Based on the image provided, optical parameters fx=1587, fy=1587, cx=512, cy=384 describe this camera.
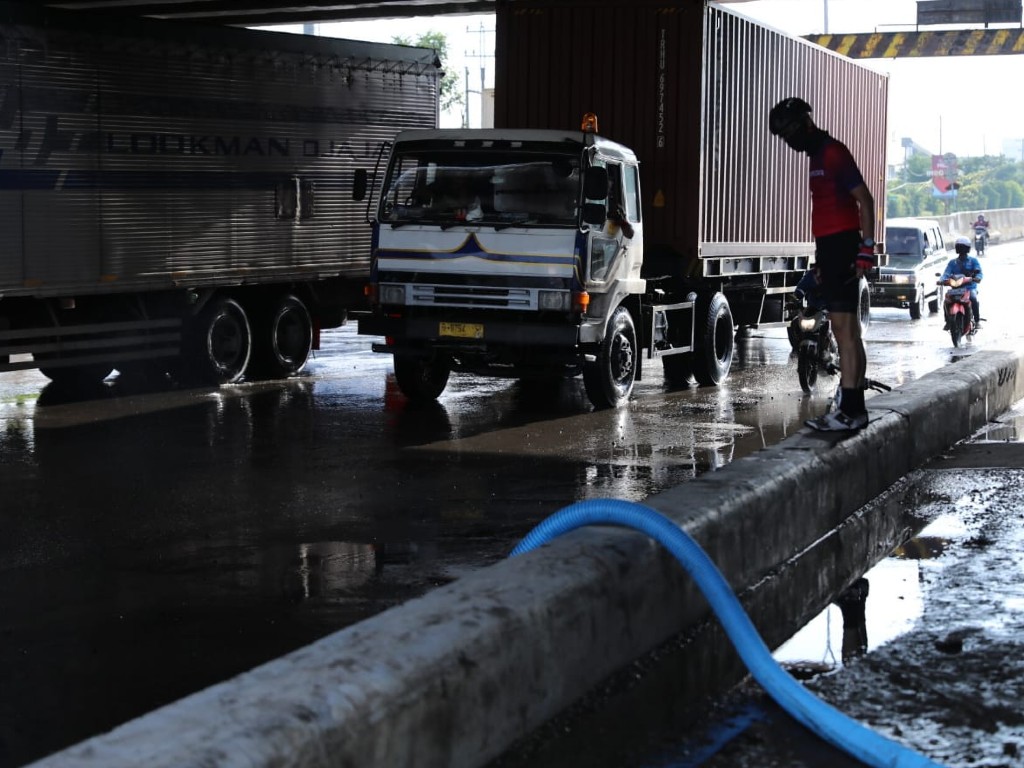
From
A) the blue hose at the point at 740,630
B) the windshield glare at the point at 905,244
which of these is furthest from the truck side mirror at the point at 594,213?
the windshield glare at the point at 905,244

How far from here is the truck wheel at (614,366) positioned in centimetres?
1396

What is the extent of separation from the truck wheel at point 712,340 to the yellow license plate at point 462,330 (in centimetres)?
374

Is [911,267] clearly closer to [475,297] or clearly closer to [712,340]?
[712,340]

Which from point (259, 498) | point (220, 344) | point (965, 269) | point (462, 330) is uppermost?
point (965, 269)

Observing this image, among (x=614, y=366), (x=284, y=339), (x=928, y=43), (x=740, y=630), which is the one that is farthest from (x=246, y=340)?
(x=928, y=43)

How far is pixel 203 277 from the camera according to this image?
52.3ft

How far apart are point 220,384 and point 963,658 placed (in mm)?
11594

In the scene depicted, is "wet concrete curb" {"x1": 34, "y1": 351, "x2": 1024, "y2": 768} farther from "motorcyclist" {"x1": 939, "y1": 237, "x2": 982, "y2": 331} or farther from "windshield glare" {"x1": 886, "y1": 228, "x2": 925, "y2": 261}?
"windshield glare" {"x1": 886, "y1": 228, "x2": 925, "y2": 261}

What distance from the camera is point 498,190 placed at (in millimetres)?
13297

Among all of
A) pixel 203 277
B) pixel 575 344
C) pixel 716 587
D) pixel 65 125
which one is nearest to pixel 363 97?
pixel 203 277

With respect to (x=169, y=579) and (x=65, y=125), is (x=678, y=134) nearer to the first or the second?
(x=65, y=125)

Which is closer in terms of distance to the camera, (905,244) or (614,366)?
(614,366)

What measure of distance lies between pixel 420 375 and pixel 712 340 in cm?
356

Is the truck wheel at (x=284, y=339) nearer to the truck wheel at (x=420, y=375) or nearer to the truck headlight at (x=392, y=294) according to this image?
the truck wheel at (x=420, y=375)
